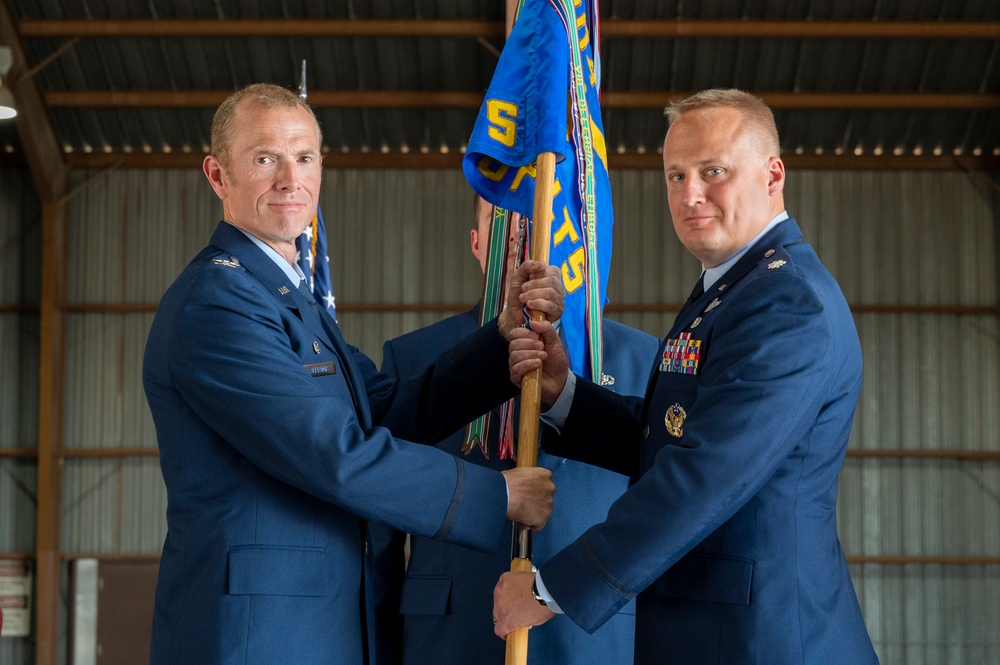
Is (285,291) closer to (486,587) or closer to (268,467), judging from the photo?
(268,467)

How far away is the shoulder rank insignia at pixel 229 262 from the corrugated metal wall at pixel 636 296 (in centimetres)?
1313

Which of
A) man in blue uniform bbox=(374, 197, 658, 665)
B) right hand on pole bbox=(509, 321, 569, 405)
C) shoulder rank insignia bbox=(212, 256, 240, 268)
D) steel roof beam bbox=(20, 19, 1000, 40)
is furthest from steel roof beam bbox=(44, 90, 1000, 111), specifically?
shoulder rank insignia bbox=(212, 256, 240, 268)

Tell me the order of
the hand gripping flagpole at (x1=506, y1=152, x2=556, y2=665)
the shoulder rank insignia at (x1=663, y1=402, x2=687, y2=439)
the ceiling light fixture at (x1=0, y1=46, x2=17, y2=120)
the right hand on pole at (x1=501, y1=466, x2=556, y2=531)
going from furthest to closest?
1. the ceiling light fixture at (x1=0, y1=46, x2=17, y2=120)
2. the hand gripping flagpole at (x1=506, y1=152, x2=556, y2=665)
3. the right hand on pole at (x1=501, y1=466, x2=556, y2=531)
4. the shoulder rank insignia at (x1=663, y1=402, x2=687, y2=439)

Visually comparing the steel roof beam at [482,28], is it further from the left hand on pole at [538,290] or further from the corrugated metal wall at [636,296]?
the left hand on pole at [538,290]

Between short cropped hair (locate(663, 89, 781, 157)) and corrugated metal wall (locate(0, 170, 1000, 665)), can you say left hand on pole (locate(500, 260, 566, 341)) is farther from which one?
corrugated metal wall (locate(0, 170, 1000, 665))

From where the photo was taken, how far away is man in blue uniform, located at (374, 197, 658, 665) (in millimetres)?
4062

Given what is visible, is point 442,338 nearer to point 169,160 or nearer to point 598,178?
point 598,178

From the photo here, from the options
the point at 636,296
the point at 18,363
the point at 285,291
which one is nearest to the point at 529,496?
the point at 285,291

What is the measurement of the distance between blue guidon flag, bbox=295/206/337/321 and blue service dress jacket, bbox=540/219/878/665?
461cm

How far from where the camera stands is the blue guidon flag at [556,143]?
400 centimetres

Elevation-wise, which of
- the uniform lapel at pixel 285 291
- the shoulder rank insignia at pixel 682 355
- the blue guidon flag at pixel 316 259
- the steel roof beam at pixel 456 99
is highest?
the steel roof beam at pixel 456 99

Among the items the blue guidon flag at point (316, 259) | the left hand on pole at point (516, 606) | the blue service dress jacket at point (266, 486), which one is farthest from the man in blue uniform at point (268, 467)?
the blue guidon flag at point (316, 259)

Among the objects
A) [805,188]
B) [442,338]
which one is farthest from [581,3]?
[805,188]

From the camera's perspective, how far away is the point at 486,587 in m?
4.18
